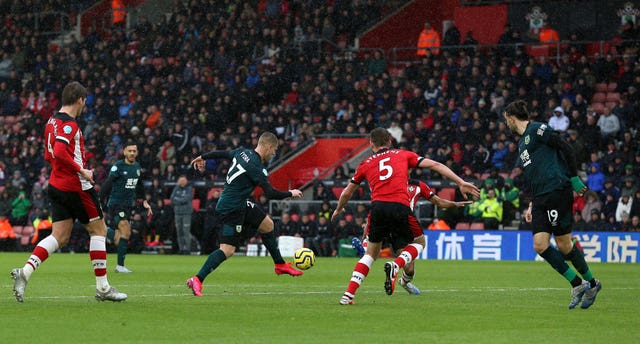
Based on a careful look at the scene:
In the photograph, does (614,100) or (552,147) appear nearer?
(552,147)

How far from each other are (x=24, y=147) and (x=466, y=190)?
30241 mm

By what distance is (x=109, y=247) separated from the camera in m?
33.8

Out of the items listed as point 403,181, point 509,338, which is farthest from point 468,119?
point 509,338

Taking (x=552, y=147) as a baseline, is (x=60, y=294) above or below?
below

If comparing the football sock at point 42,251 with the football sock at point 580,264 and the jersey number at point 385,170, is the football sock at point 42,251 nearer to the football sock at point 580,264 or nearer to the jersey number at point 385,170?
the jersey number at point 385,170

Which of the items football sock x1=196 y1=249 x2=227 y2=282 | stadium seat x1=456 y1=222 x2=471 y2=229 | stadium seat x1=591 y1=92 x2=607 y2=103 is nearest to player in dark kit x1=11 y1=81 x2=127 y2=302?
football sock x1=196 y1=249 x2=227 y2=282

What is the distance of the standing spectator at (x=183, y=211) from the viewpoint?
1298 inches

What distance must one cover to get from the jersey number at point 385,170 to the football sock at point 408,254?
3.02 feet

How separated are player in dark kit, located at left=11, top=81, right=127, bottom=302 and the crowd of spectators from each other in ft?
60.1

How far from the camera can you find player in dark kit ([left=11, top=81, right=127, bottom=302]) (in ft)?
39.7

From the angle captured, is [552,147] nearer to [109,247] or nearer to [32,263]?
[32,263]

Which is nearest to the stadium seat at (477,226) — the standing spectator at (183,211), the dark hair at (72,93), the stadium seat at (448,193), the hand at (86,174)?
the stadium seat at (448,193)

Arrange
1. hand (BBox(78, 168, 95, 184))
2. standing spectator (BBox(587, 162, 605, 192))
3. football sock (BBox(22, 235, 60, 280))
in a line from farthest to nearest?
standing spectator (BBox(587, 162, 605, 192)), football sock (BBox(22, 235, 60, 280)), hand (BBox(78, 168, 95, 184))

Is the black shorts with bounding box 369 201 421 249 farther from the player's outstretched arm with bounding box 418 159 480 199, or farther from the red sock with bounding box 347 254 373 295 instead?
the player's outstretched arm with bounding box 418 159 480 199
